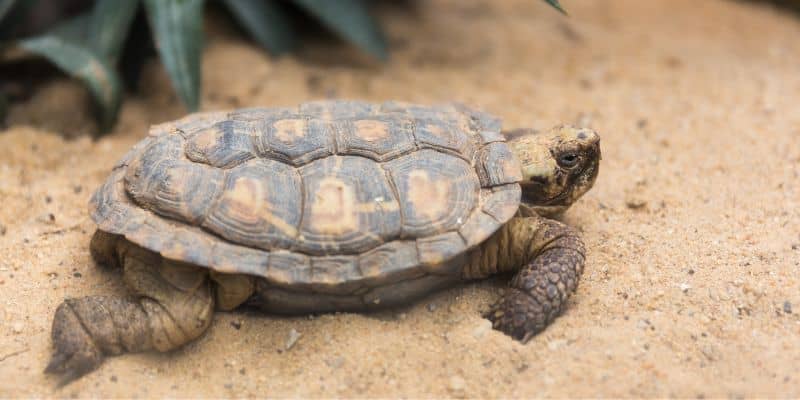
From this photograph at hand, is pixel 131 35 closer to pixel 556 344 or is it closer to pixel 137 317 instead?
pixel 137 317

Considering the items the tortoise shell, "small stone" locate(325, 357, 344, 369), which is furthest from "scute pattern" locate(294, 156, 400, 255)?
"small stone" locate(325, 357, 344, 369)

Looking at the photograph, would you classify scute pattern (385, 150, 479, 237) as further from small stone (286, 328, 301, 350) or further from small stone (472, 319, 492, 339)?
small stone (286, 328, 301, 350)

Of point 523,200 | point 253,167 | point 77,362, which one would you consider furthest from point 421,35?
point 77,362

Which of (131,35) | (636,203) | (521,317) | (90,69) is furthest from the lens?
(131,35)

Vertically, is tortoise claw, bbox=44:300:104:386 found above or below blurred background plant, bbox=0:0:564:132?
below

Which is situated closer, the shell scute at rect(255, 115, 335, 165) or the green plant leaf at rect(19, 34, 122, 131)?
the shell scute at rect(255, 115, 335, 165)

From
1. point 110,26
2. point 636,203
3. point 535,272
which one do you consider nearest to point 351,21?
point 110,26
